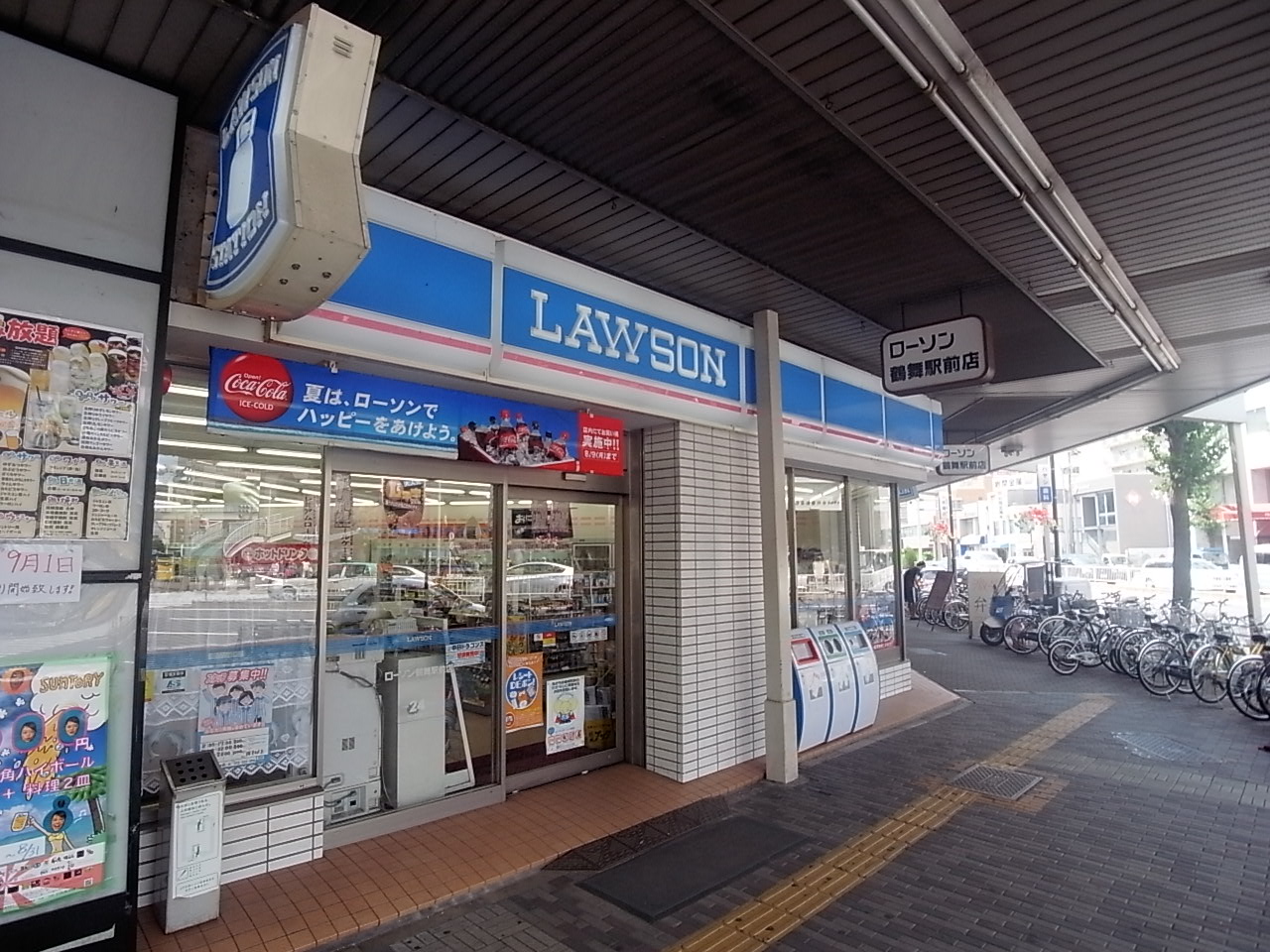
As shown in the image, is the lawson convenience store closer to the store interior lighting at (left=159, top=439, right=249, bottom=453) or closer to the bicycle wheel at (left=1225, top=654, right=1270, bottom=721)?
the store interior lighting at (left=159, top=439, right=249, bottom=453)

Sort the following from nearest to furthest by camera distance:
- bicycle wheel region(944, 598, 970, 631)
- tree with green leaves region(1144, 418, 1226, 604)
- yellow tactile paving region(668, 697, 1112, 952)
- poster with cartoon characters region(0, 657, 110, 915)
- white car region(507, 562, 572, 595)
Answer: poster with cartoon characters region(0, 657, 110, 915), yellow tactile paving region(668, 697, 1112, 952), white car region(507, 562, 572, 595), tree with green leaves region(1144, 418, 1226, 604), bicycle wheel region(944, 598, 970, 631)

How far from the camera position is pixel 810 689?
272 inches

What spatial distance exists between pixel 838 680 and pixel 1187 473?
14358mm

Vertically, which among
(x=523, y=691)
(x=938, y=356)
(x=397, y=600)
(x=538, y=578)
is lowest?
(x=523, y=691)

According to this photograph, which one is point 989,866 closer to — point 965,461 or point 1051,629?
point 1051,629

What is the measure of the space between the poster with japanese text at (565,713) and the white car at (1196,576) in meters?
21.3

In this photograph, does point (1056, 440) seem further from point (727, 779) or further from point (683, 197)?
point (683, 197)

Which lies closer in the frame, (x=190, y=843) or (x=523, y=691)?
(x=190, y=843)

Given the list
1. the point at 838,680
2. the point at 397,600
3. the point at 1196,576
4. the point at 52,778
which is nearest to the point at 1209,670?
the point at 838,680

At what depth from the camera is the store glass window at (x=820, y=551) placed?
8383 mm

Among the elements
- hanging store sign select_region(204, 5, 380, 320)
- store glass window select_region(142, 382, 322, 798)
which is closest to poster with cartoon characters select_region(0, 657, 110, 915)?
store glass window select_region(142, 382, 322, 798)

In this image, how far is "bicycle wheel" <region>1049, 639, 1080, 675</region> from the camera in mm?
11984

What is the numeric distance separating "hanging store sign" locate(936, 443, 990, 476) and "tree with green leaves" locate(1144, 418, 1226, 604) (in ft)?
19.0

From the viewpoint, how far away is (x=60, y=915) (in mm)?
3055
